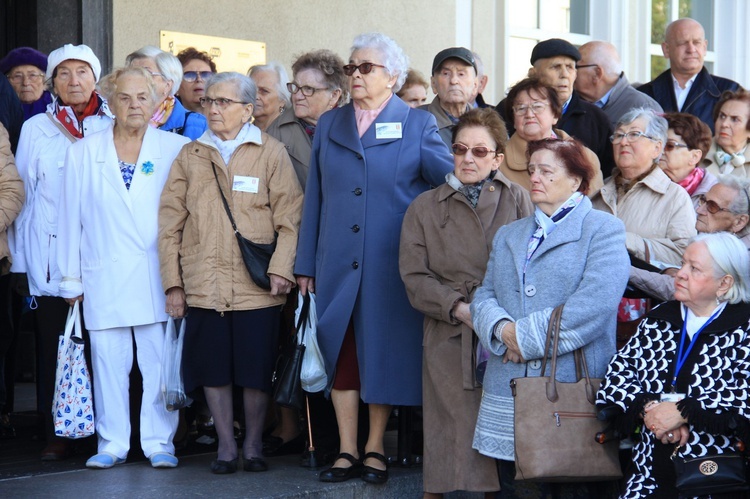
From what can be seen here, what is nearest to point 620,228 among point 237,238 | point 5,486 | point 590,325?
point 590,325

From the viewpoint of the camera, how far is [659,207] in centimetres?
591

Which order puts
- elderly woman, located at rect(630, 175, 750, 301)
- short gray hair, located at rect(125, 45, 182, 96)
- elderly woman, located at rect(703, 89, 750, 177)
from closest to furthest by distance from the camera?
elderly woman, located at rect(630, 175, 750, 301) → short gray hair, located at rect(125, 45, 182, 96) → elderly woman, located at rect(703, 89, 750, 177)

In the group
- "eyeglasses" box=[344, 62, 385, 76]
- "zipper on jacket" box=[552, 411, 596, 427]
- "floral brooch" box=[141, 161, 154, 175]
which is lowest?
"zipper on jacket" box=[552, 411, 596, 427]

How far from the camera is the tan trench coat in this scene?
5316mm

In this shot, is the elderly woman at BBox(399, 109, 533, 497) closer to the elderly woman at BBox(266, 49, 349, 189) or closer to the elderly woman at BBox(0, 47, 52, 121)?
the elderly woman at BBox(266, 49, 349, 189)

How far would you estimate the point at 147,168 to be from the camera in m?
6.00

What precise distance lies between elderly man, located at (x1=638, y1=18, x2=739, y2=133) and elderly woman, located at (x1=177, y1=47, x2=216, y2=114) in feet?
10.2

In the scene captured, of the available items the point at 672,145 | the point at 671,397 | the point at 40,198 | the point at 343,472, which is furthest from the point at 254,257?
the point at 672,145

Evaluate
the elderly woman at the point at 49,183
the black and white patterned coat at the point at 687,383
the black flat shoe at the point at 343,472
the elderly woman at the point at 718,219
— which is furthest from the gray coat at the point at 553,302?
the elderly woman at the point at 49,183

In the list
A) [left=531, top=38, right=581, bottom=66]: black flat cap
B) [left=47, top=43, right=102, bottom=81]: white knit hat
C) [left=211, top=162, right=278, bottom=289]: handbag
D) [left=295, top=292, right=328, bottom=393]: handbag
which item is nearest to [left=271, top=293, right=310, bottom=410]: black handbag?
[left=295, top=292, right=328, bottom=393]: handbag

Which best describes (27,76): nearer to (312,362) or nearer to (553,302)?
(312,362)

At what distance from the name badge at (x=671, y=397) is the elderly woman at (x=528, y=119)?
69.8 inches

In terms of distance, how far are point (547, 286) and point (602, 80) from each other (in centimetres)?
331

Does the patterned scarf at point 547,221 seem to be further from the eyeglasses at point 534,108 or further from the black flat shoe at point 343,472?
the black flat shoe at point 343,472
